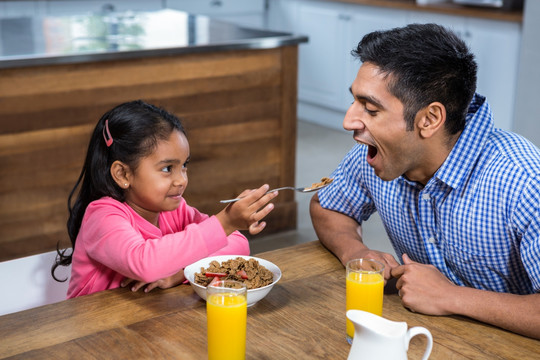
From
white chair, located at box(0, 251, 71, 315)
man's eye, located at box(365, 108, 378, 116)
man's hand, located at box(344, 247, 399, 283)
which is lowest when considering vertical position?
white chair, located at box(0, 251, 71, 315)

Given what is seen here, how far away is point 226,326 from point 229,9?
5.01 metres

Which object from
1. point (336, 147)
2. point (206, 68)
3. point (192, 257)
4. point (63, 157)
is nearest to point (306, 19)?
point (336, 147)

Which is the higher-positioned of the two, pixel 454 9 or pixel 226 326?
pixel 454 9

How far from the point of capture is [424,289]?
1263 mm

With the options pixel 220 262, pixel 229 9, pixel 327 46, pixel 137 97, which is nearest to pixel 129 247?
pixel 220 262

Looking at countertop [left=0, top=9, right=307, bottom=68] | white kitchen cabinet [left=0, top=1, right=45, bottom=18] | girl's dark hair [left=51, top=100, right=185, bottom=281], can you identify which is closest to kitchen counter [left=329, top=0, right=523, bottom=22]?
countertop [left=0, top=9, right=307, bottom=68]

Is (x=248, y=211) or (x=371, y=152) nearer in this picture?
(x=248, y=211)

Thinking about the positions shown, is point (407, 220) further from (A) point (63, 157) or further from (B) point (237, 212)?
(A) point (63, 157)

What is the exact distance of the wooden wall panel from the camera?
270 cm

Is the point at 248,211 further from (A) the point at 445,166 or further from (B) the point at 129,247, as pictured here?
(A) the point at 445,166

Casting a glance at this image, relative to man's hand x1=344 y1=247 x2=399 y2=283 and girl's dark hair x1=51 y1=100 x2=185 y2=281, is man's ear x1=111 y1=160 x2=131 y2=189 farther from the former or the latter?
man's hand x1=344 y1=247 x2=399 y2=283

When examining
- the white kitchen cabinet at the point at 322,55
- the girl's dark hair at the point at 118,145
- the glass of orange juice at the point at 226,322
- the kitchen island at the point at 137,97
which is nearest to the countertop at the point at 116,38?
the kitchen island at the point at 137,97

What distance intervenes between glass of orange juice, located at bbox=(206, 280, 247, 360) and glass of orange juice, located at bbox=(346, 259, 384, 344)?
19 cm

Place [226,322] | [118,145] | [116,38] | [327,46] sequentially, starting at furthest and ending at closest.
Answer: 1. [327,46]
2. [116,38]
3. [118,145]
4. [226,322]
